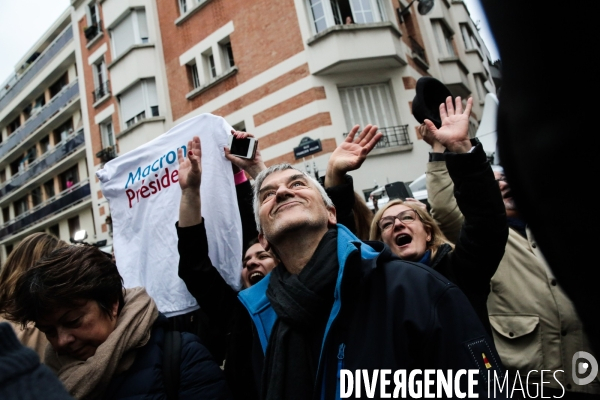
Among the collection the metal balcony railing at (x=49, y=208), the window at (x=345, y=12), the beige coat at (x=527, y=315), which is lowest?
the beige coat at (x=527, y=315)

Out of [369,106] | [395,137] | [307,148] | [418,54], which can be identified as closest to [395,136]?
[395,137]

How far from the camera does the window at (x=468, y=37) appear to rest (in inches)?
707

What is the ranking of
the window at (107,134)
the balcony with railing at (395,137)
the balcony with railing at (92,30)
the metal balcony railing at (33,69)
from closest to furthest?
the balcony with railing at (395,137) < the window at (107,134) < the balcony with railing at (92,30) < the metal balcony railing at (33,69)

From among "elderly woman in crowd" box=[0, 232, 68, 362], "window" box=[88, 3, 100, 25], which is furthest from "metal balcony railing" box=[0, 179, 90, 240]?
"elderly woman in crowd" box=[0, 232, 68, 362]

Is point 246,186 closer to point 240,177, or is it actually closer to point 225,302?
point 240,177

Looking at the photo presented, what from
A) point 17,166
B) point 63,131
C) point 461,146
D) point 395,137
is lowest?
point 461,146

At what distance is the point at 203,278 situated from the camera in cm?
222

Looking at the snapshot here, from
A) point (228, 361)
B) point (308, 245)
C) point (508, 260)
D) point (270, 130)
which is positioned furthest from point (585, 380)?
point (270, 130)

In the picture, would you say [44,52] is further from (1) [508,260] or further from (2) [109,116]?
(1) [508,260]

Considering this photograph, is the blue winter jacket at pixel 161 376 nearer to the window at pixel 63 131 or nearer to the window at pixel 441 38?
the window at pixel 441 38

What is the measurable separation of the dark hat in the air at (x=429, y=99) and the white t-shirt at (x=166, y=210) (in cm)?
125

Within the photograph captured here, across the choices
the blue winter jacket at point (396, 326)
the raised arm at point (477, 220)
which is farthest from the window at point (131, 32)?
the blue winter jacket at point (396, 326)

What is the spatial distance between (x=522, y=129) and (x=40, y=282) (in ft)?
6.27

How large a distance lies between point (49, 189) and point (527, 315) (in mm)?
25901
